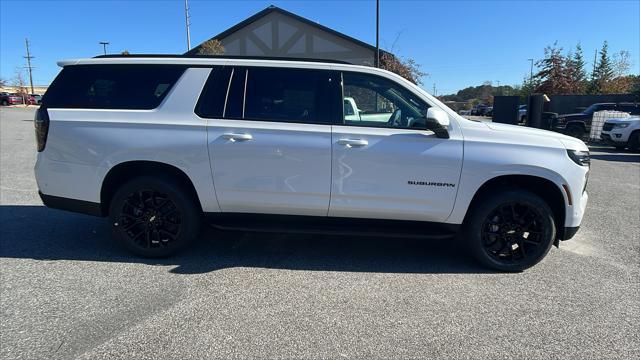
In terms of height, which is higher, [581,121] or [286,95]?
[286,95]

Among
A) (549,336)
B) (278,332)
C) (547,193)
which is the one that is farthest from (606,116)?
(278,332)


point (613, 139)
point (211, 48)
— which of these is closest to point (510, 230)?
point (613, 139)

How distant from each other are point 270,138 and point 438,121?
157 cm

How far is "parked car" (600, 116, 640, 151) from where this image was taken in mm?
14703

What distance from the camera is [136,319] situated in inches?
125

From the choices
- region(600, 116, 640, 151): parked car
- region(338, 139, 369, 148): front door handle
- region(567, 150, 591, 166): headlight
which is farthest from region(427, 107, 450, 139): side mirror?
region(600, 116, 640, 151): parked car

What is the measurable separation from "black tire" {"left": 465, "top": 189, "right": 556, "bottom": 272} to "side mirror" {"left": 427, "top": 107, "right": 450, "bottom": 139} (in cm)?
80

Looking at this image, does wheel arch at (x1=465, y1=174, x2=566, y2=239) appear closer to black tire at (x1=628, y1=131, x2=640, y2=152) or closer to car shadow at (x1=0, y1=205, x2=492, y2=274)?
car shadow at (x1=0, y1=205, x2=492, y2=274)

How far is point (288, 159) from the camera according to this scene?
4035 mm

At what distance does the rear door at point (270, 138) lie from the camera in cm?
403

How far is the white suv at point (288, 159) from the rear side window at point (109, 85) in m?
0.01

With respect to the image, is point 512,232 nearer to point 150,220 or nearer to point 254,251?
point 254,251

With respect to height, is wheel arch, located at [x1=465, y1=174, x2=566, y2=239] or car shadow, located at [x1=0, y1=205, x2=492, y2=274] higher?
wheel arch, located at [x1=465, y1=174, x2=566, y2=239]

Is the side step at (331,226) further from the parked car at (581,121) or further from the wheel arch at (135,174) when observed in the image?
the parked car at (581,121)
